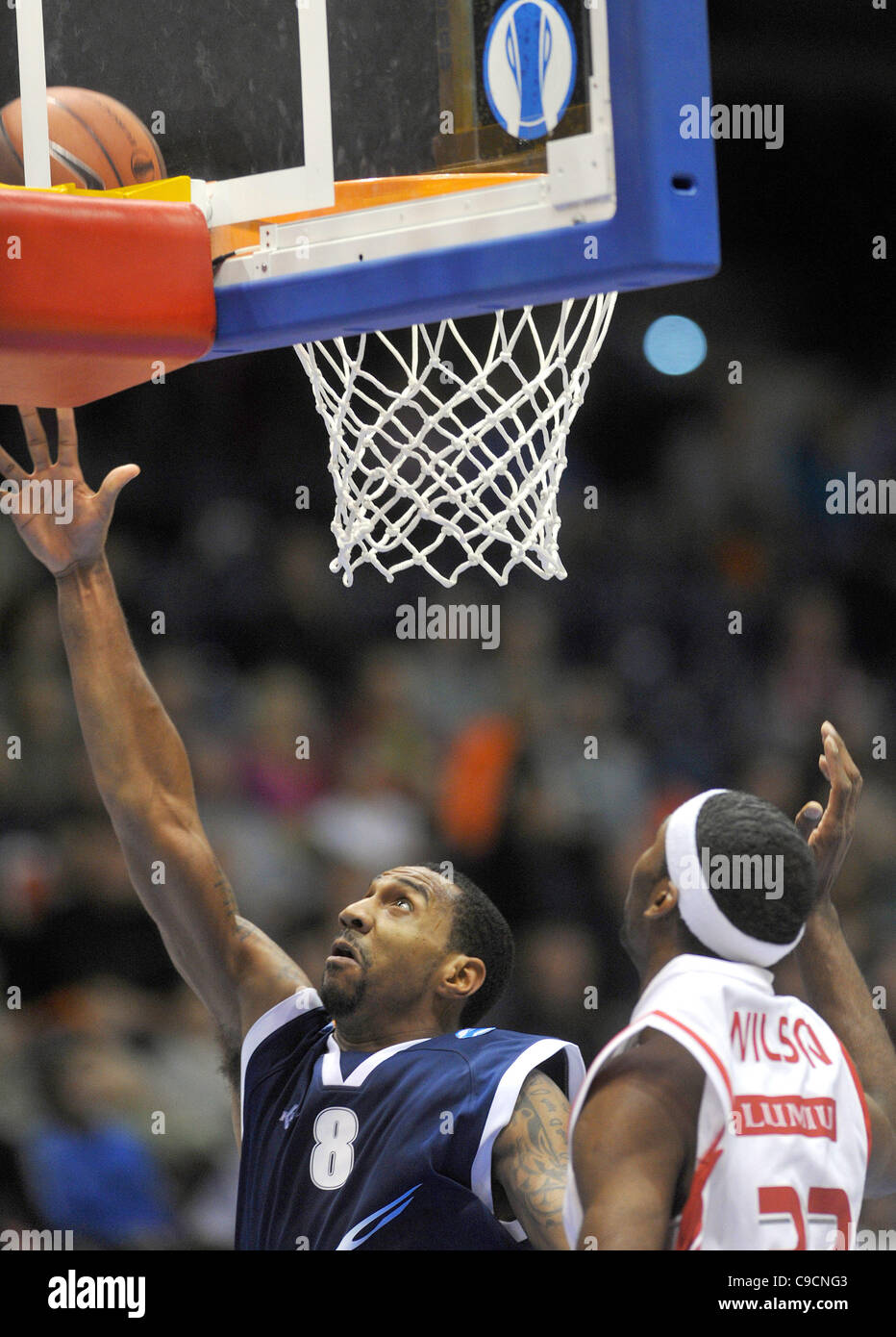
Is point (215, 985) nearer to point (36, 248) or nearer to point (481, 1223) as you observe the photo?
point (481, 1223)

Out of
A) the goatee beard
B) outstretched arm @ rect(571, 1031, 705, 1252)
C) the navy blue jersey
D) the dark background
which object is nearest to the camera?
outstretched arm @ rect(571, 1031, 705, 1252)

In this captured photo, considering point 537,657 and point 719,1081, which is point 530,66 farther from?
point 537,657

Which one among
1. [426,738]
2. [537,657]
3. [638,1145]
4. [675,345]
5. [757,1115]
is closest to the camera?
[638,1145]

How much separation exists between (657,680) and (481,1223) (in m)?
3.14

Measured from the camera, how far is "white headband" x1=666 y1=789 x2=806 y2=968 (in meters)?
2.20

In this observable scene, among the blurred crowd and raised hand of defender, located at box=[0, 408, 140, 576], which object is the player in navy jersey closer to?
raised hand of defender, located at box=[0, 408, 140, 576]

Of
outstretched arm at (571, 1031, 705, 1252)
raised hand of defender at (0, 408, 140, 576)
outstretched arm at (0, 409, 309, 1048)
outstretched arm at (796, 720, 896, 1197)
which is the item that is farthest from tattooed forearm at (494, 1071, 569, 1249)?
raised hand of defender at (0, 408, 140, 576)

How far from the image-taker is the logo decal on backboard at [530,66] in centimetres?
220

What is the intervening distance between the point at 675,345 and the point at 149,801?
361 cm

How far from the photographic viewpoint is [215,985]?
2990 mm

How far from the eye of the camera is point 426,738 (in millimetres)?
5199

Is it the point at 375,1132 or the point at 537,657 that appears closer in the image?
the point at 375,1132

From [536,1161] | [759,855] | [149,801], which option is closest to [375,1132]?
[536,1161]

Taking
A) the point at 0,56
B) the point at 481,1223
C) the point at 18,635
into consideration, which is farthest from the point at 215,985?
the point at 18,635
